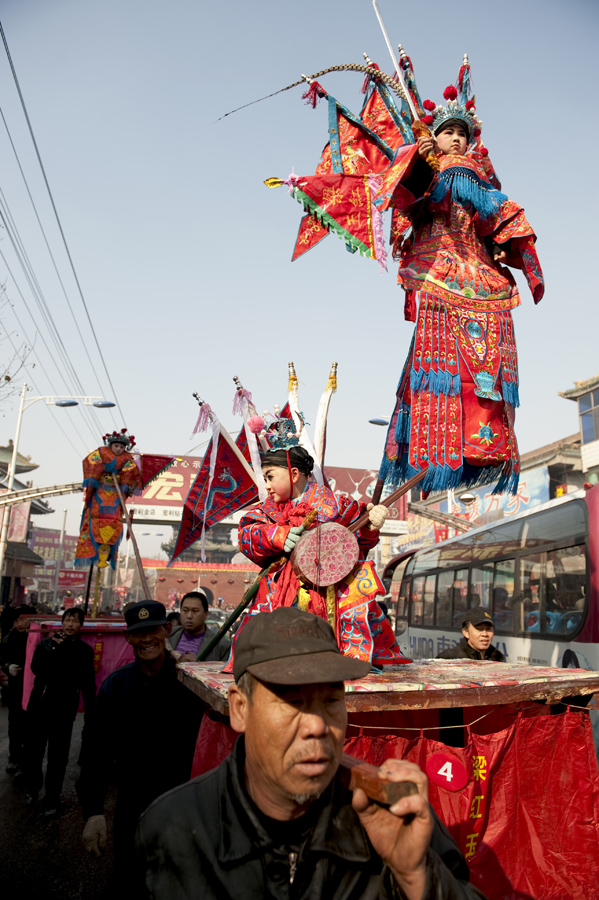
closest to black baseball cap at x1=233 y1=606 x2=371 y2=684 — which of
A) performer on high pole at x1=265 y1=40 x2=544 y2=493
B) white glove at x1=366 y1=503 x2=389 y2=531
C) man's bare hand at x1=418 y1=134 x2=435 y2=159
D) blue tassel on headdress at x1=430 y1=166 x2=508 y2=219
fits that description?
white glove at x1=366 y1=503 x2=389 y2=531

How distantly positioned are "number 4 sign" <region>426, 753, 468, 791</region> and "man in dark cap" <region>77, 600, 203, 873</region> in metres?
1.28

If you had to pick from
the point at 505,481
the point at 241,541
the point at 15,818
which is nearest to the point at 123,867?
the point at 241,541

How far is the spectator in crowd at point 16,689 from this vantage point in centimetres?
630

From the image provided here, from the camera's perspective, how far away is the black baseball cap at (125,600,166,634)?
338 centimetres

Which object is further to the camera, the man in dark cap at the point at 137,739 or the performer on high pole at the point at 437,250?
the performer on high pole at the point at 437,250

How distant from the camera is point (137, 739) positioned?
9.89 feet

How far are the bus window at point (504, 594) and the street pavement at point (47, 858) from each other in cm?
634

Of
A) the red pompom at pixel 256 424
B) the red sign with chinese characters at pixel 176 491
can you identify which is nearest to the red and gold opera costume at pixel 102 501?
the red pompom at pixel 256 424

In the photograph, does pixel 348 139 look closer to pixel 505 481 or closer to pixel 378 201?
pixel 378 201

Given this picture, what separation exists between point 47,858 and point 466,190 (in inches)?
231

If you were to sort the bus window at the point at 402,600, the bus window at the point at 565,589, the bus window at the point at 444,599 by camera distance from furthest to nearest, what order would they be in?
the bus window at the point at 402,600
the bus window at the point at 444,599
the bus window at the point at 565,589

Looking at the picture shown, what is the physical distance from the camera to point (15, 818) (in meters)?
4.97

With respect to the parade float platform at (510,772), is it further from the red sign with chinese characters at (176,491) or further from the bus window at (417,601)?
the red sign with chinese characters at (176,491)

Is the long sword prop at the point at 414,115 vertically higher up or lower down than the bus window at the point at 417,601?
higher up
